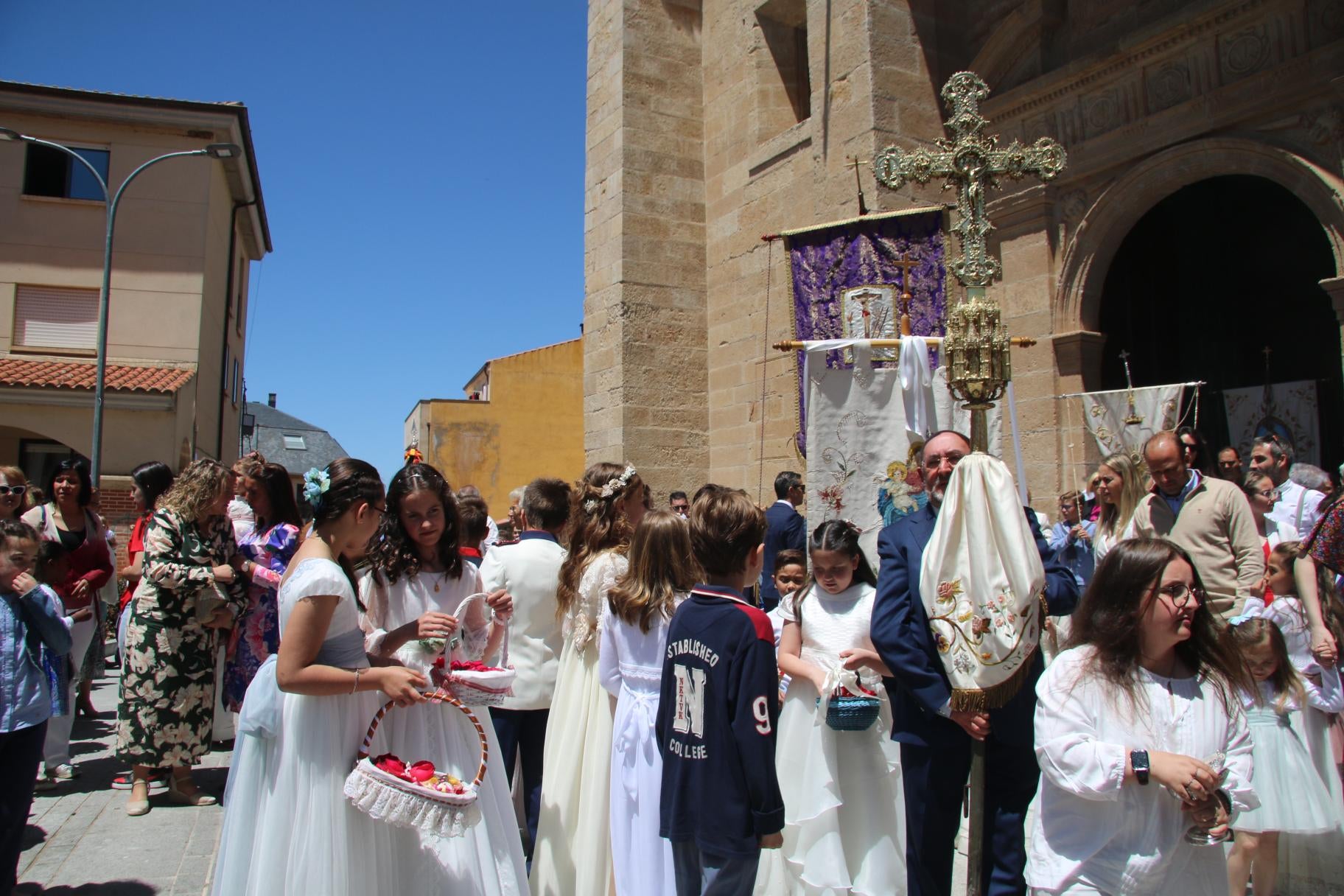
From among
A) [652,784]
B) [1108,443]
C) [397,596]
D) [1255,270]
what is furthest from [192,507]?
[1255,270]

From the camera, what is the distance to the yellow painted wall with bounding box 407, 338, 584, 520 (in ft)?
91.9

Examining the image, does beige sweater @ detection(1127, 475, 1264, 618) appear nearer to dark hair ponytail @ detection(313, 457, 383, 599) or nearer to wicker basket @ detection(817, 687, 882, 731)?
wicker basket @ detection(817, 687, 882, 731)

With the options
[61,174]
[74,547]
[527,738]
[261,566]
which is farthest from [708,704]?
[61,174]

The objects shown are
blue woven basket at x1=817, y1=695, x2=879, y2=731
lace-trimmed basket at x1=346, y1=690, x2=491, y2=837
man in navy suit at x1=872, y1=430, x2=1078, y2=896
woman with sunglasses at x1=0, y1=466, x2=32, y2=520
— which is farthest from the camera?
woman with sunglasses at x1=0, y1=466, x2=32, y2=520

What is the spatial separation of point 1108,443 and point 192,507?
693 centimetres

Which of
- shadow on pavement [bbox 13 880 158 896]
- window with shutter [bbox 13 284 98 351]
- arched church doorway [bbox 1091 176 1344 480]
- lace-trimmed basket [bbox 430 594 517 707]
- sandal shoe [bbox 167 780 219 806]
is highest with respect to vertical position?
window with shutter [bbox 13 284 98 351]

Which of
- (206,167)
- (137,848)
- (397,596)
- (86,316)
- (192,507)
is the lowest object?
(137,848)

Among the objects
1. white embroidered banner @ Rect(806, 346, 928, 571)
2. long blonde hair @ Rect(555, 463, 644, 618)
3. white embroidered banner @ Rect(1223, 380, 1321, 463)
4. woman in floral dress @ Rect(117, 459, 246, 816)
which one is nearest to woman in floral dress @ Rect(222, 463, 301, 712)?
woman in floral dress @ Rect(117, 459, 246, 816)

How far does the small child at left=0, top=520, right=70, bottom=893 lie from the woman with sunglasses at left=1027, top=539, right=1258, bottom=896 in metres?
3.57

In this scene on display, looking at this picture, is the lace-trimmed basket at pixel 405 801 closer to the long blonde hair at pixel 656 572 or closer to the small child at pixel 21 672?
the long blonde hair at pixel 656 572

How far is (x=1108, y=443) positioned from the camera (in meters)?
8.04

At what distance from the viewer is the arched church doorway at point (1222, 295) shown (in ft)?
32.6

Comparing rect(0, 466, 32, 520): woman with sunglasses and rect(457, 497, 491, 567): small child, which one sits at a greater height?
rect(0, 466, 32, 520): woman with sunglasses

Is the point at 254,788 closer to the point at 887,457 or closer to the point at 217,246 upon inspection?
the point at 887,457
